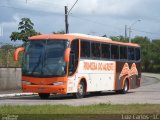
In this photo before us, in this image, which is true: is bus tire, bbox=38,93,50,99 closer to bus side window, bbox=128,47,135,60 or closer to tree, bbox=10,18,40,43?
bus side window, bbox=128,47,135,60

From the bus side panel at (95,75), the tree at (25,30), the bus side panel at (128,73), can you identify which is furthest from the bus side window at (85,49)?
the tree at (25,30)

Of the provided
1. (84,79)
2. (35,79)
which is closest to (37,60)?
(35,79)

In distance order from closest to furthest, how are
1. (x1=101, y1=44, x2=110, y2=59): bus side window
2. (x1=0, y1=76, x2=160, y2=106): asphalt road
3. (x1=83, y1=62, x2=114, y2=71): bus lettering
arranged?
1. (x1=0, y1=76, x2=160, y2=106): asphalt road
2. (x1=83, y1=62, x2=114, y2=71): bus lettering
3. (x1=101, y1=44, x2=110, y2=59): bus side window

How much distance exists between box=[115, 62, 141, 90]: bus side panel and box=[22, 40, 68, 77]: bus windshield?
6.92 meters

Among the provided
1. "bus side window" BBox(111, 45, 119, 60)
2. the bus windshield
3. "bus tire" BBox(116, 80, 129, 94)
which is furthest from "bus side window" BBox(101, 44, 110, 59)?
the bus windshield

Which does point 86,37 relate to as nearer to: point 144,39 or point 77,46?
point 77,46

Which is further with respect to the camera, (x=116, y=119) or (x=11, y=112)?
(x=11, y=112)

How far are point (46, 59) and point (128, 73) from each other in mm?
9459

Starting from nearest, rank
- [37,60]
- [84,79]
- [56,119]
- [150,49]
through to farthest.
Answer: [56,119]
[37,60]
[84,79]
[150,49]

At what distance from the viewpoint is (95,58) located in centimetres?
2925

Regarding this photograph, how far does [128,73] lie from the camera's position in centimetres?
3450

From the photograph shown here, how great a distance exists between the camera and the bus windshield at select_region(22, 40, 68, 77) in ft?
86.2

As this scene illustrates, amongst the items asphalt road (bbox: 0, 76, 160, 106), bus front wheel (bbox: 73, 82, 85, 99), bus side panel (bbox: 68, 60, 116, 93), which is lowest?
asphalt road (bbox: 0, 76, 160, 106)

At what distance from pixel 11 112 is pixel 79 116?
7.26ft
